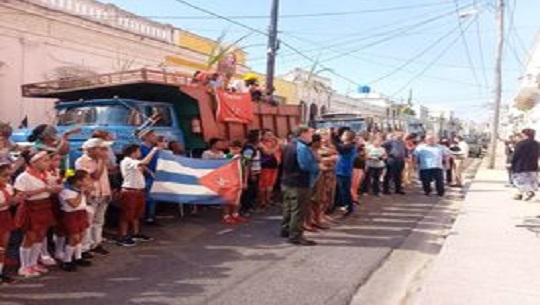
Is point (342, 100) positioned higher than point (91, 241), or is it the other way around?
point (342, 100)

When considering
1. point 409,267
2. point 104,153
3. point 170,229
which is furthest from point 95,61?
point 409,267

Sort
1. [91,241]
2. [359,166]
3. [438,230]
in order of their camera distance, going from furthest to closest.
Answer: [359,166] < [438,230] < [91,241]

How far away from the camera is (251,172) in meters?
12.2

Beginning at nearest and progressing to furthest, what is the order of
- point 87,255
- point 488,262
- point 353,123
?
point 87,255 < point 488,262 < point 353,123

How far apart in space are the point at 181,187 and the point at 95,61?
9399mm

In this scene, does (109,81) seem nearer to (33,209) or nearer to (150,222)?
(150,222)

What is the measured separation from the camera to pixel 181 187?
1039cm

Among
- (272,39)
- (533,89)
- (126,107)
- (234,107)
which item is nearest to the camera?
(126,107)

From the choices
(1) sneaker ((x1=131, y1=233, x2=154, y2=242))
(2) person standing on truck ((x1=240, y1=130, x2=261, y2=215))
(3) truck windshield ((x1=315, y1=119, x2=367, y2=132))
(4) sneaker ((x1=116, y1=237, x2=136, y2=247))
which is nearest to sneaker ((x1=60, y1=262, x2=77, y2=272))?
(4) sneaker ((x1=116, y1=237, x2=136, y2=247))

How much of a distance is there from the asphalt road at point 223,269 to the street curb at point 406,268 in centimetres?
12

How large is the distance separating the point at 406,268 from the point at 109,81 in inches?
246

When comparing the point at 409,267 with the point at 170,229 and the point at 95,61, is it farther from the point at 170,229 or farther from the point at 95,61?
the point at 95,61

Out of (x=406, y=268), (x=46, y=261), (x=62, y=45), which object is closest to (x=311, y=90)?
(x=62, y=45)

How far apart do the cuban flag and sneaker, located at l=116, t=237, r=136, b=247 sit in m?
1.31
